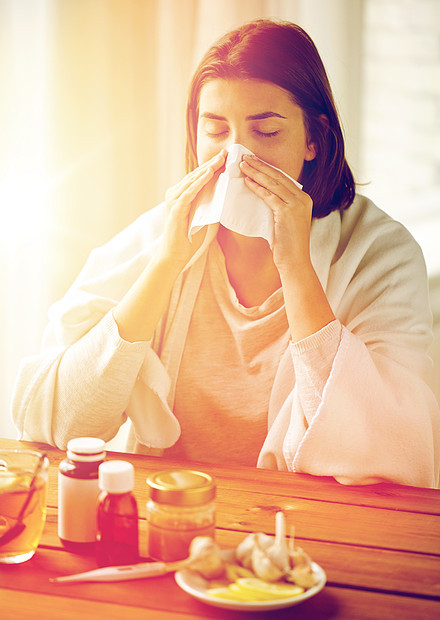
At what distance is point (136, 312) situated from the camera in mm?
1408

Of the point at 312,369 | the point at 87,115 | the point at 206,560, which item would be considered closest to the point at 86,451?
the point at 206,560

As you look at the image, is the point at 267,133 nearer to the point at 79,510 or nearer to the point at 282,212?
the point at 282,212

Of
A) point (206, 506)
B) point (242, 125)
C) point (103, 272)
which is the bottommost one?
point (206, 506)

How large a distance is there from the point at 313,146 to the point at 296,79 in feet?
0.47

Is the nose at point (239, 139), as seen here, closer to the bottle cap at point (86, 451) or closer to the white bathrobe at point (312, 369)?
the white bathrobe at point (312, 369)

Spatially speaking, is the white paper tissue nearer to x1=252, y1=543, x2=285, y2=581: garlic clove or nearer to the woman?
the woman

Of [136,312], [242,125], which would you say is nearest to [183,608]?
[136,312]

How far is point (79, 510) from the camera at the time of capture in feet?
3.15

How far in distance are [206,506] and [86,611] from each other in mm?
170

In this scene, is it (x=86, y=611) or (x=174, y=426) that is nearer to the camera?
(x=86, y=611)

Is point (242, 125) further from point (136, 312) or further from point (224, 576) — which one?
point (224, 576)

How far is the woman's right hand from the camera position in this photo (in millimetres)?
1433

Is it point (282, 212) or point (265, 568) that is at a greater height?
point (282, 212)

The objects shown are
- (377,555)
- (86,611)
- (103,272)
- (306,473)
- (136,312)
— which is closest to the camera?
(86,611)
